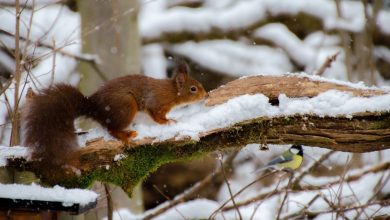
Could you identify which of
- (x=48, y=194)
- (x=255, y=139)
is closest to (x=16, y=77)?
(x=48, y=194)

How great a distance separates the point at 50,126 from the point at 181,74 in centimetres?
115

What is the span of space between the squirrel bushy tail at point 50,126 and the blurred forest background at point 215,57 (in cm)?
35

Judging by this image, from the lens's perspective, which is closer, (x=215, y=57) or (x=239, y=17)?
(x=239, y=17)

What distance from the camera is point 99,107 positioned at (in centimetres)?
303

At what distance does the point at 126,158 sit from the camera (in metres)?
2.89

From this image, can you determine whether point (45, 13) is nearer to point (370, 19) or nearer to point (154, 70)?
point (154, 70)

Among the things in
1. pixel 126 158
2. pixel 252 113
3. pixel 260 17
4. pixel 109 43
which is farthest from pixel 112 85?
pixel 260 17

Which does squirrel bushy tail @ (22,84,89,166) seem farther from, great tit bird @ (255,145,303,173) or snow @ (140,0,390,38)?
snow @ (140,0,390,38)

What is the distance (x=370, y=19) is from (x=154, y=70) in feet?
8.73

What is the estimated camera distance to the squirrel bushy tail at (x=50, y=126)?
263 centimetres

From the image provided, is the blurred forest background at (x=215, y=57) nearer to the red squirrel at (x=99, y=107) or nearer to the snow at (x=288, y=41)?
the snow at (x=288, y=41)

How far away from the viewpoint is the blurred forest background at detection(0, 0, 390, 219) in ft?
12.8

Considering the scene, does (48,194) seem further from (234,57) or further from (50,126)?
(234,57)

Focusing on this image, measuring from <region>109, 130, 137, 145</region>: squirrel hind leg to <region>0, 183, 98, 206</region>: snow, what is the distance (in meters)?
0.39
